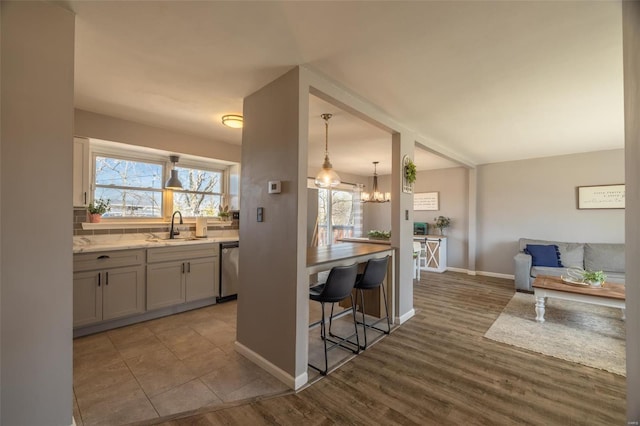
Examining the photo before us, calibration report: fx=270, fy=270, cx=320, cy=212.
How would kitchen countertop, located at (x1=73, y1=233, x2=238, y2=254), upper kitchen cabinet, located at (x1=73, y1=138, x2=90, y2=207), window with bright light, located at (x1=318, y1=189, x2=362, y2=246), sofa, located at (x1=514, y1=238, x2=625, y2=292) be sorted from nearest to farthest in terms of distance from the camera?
kitchen countertop, located at (x1=73, y1=233, x2=238, y2=254) < upper kitchen cabinet, located at (x1=73, y1=138, x2=90, y2=207) < sofa, located at (x1=514, y1=238, x2=625, y2=292) < window with bright light, located at (x1=318, y1=189, x2=362, y2=246)

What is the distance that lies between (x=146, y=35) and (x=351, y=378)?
284 cm

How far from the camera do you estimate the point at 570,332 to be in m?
3.00

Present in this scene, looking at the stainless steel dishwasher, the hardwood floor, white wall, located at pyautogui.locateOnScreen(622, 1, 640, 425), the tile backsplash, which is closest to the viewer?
white wall, located at pyautogui.locateOnScreen(622, 1, 640, 425)

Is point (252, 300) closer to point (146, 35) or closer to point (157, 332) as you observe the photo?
point (157, 332)

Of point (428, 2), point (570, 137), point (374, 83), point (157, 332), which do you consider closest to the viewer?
point (428, 2)

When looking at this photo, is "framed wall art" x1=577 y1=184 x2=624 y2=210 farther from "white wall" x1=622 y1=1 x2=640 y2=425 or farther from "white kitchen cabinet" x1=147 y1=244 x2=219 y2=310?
"white kitchen cabinet" x1=147 y1=244 x2=219 y2=310

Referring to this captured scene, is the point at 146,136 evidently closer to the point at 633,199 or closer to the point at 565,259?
the point at 633,199

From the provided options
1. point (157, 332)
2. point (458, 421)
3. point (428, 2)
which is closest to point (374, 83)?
point (428, 2)

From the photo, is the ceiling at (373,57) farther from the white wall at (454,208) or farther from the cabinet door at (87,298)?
the white wall at (454,208)

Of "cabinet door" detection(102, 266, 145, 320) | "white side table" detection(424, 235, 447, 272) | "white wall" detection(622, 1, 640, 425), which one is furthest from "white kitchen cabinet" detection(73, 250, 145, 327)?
"white side table" detection(424, 235, 447, 272)

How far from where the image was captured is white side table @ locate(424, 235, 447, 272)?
19.8 ft

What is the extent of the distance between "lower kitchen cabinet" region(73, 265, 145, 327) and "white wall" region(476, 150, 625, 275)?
6.27 meters

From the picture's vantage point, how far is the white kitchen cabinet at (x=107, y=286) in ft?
8.96

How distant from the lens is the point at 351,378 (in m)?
2.15
